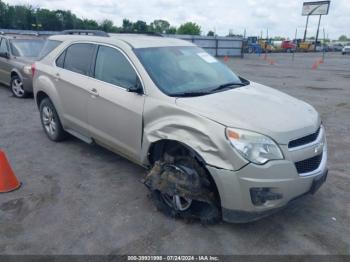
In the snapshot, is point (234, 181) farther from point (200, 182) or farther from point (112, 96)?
Result: point (112, 96)

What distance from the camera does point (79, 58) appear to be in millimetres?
4633

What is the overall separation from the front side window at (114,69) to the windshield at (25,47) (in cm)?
598

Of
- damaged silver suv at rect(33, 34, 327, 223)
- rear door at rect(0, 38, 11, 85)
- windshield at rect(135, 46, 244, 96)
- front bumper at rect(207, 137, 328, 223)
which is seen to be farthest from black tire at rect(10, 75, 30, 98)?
front bumper at rect(207, 137, 328, 223)

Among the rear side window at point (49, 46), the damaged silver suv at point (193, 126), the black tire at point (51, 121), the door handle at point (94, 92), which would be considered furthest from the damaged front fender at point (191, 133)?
the rear side window at point (49, 46)

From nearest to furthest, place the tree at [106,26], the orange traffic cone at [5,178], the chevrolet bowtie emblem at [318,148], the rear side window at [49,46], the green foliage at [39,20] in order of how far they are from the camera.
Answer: the chevrolet bowtie emblem at [318,148]
the orange traffic cone at [5,178]
the rear side window at [49,46]
the tree at [106,26]
the green foliage at [39,20]

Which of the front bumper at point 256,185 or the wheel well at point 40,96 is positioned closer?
the front bumper at point 256,185

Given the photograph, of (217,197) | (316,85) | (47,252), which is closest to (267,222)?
(217,197)

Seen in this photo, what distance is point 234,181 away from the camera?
2.77 metres

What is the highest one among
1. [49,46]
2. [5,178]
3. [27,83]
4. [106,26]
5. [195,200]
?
[106,26]

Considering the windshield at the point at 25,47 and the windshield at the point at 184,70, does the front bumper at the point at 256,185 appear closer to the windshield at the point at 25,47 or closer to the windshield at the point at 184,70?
the windshield at the point at 184,70

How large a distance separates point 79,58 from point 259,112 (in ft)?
9.27

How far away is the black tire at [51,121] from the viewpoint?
17.3ft

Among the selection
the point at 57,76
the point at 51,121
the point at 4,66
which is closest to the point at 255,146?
the point at 57,76

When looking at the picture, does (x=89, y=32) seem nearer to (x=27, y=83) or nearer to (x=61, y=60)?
(x=61, y=60)
